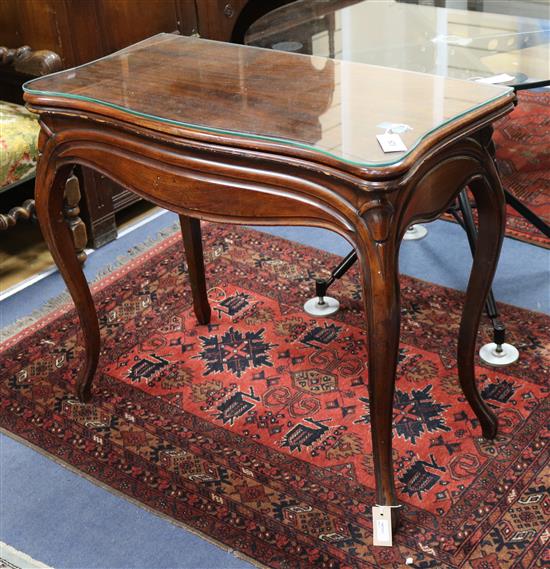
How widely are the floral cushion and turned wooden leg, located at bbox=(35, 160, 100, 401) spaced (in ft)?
2.73

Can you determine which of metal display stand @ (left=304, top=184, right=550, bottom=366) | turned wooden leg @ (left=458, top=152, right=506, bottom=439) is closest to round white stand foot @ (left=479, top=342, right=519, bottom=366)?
metal display stand @ (left=304, top=184, right=550, bottom=366)

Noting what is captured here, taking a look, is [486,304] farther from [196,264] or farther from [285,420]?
[196,264]

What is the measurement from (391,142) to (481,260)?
52 cm

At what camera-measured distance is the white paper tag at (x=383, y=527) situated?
1951 millimetres

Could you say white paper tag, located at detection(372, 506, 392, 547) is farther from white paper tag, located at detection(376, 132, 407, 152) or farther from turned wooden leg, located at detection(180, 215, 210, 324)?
turned wooden leg, located at detection(180, 215, 210, 324)

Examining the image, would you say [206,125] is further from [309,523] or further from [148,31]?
[148,31]

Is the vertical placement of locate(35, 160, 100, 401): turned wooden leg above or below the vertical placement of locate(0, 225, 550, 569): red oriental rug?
above

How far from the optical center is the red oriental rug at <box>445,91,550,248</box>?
130 inches

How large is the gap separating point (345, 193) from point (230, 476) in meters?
0.94

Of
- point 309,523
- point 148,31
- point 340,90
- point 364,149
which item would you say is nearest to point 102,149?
point 340,90

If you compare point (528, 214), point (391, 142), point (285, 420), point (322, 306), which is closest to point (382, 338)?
point (391, 142)

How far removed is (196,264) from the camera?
268 centimetres

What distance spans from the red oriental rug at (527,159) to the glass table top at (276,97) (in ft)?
4.97

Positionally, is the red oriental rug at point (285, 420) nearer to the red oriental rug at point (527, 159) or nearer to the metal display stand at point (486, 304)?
the metal display stand at point (486, 304)
